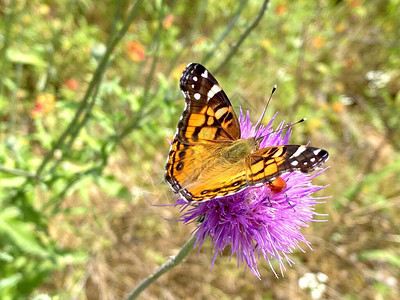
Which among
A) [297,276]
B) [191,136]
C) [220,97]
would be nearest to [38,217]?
[191,136]

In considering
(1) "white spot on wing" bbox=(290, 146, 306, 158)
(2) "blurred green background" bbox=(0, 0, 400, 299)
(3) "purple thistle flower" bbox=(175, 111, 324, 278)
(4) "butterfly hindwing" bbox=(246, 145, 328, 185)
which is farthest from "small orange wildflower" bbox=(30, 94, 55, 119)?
(1) "white spot on wing" bbox=(290, 146, 306, 158)

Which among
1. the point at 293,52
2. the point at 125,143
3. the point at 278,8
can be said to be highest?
the point at 278,8

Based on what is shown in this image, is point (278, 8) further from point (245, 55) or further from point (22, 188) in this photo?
point (22, 188)

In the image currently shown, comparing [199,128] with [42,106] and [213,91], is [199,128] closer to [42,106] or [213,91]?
[213,91]

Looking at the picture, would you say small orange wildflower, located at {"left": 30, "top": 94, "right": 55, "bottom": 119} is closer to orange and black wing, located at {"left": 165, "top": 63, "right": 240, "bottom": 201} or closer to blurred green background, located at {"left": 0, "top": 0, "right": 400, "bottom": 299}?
blurred green background, located at {"left": 0, "top": 0, "right": 400, "bottom": 299}

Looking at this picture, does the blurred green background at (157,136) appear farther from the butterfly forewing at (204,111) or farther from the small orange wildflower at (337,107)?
the butterfly forewing at (204,111)

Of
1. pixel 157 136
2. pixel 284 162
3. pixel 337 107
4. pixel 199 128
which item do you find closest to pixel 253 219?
pixel 284 162

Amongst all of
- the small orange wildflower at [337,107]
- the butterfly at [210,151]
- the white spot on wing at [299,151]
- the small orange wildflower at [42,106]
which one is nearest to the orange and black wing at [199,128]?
the butterfly at [210,151]
